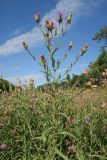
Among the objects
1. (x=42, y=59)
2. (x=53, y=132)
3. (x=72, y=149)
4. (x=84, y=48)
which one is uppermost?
(x=84, y=48)

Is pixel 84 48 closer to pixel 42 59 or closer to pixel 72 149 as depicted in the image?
pixel 42 59

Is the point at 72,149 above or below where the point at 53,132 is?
below

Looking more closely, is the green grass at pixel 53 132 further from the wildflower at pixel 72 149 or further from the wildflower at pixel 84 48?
the wildflower at pixel 84 48

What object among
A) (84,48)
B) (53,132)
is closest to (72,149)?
(53,132)

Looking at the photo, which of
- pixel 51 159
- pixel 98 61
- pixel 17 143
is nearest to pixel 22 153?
pixel 17 143

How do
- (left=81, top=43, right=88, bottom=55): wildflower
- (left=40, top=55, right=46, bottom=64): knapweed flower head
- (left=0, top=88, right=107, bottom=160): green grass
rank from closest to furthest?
1. (left=0, top=88, right=107, bottom=160): green grass
2. (left=40, top=55, right=46, bottom=64): knapweed flower head
3. (left=81, top=43, right=88, bottom=55): wildflower

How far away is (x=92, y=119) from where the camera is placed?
4516 mm

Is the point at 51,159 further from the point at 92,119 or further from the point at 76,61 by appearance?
the point at 76,61

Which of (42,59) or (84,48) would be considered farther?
(84,48)

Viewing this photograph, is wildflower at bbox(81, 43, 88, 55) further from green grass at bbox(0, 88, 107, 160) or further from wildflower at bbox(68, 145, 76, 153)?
wildflower at bbox(68, 145, 76, 153)

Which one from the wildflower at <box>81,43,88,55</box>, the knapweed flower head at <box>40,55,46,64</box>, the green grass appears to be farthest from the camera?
the wildflower at <box>81,43,88,55</box>

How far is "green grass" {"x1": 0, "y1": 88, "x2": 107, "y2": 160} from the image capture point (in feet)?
13.3

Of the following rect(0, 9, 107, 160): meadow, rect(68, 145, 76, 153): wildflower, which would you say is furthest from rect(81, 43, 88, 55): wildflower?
rect(68, 145, 76, 153): wildflower

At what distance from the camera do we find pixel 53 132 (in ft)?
13.7
